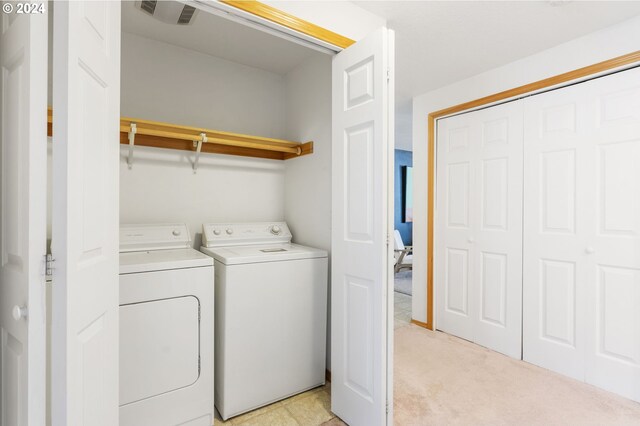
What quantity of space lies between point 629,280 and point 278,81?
2907 mm

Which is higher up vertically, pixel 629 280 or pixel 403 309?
pixel 629 280

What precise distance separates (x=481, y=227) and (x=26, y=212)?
291cm

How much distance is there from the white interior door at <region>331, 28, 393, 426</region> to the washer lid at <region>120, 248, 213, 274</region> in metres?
0.76

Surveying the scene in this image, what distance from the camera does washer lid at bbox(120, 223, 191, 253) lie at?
198 centimetres

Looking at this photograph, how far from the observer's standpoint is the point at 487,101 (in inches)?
106

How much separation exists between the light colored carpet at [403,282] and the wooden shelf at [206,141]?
9.24 ft

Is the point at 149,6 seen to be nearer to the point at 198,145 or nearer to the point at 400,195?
the point at 198,145

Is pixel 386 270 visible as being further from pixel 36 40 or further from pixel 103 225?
pixel 36 40

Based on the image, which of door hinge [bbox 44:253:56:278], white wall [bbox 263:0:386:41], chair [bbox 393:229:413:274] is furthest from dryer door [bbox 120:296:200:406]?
chair [bbox 393:229:413:274]

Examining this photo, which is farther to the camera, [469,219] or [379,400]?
[469,219]

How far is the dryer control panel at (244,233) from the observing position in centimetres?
225

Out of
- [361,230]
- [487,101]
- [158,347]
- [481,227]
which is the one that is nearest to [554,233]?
[481,227]

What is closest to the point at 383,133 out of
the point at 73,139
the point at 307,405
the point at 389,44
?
the point at 389,44

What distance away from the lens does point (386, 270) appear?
5.21ft
